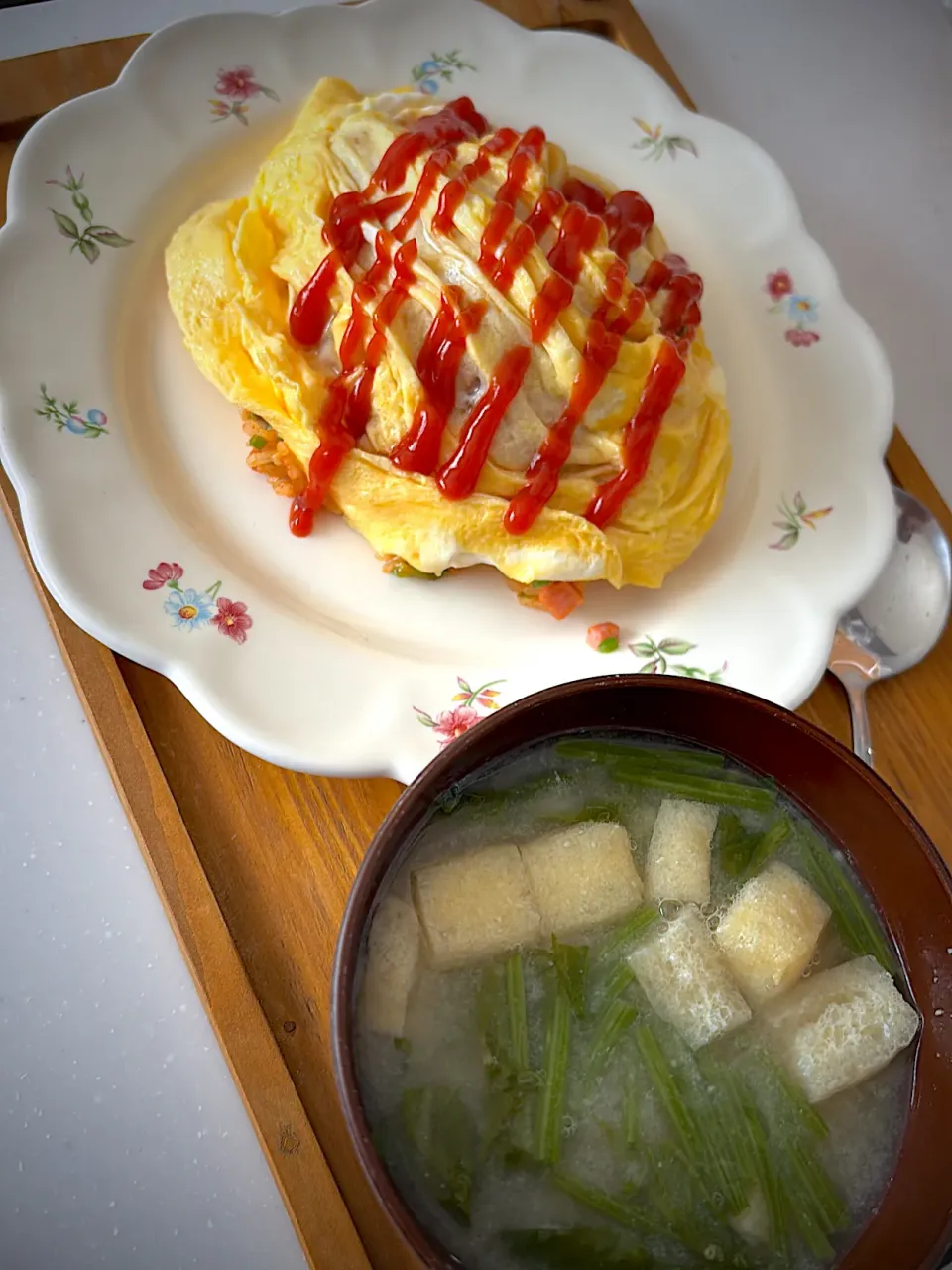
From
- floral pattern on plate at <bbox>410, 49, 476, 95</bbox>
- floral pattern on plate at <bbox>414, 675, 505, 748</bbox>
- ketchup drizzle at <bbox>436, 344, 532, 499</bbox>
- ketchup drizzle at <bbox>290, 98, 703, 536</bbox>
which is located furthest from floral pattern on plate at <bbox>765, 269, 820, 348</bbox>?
floral pattern on plate at <bbox>414, 675, 505, 748</bbox>

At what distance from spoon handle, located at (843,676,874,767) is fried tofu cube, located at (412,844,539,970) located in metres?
0.96

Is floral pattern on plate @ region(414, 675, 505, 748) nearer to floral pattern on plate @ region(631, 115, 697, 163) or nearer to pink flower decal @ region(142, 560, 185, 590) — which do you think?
pink flower decal @ region(142, 560, 185, 590)

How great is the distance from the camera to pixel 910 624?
7.50 ft

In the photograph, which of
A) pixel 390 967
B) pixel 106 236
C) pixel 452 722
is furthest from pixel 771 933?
pixel 106 236

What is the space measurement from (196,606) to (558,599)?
0.74 m

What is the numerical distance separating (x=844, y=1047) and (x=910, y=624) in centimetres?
111

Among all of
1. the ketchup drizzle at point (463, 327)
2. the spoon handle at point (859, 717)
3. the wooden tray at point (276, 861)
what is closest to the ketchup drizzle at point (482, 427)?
the ketchup drizzle at point (463, 327)

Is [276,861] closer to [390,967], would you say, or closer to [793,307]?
[390,967]

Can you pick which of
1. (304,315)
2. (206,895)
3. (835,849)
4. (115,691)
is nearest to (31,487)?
(115,691)

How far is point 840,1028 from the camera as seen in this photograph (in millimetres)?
1457

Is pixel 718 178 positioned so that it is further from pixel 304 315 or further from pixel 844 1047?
pixel 844 1047

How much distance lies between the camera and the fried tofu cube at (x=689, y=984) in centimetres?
146

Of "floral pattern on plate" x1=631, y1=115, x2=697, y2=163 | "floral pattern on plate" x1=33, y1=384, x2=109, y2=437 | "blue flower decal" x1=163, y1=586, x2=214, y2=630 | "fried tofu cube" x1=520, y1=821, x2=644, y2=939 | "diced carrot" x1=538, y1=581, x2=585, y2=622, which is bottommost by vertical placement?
"blue flower decal" x1=163, y1=586, x2=214, y2=630

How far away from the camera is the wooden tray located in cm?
169
